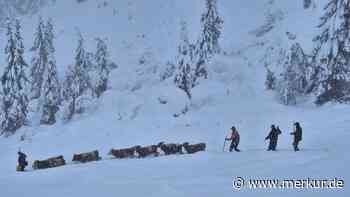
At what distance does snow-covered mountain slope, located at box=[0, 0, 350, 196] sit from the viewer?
19391 millimetres

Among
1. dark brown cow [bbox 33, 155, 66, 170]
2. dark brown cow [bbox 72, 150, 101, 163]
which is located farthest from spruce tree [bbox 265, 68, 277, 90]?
dark brown cow [bbox 33, 155, 66, 170]

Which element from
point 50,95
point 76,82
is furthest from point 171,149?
point 76,82

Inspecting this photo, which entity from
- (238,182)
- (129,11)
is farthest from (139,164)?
(129,11)

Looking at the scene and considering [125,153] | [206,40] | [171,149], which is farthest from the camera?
[206,40]

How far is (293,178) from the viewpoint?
17.4 meters

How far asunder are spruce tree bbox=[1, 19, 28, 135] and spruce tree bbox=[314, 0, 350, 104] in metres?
23.6

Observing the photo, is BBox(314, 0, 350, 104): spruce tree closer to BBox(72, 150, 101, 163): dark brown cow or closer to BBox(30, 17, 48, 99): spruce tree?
BBox(72, 150, 101, 163): dark brown cow

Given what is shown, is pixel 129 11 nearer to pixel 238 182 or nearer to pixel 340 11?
pixel 340 11

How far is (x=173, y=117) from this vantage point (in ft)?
133

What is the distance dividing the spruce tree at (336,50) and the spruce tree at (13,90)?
77.3ft

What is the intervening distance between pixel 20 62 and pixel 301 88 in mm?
22543

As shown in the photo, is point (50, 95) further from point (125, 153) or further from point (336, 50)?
point (336, 50)

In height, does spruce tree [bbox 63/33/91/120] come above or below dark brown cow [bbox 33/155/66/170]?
above

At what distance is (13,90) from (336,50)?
25369mm
